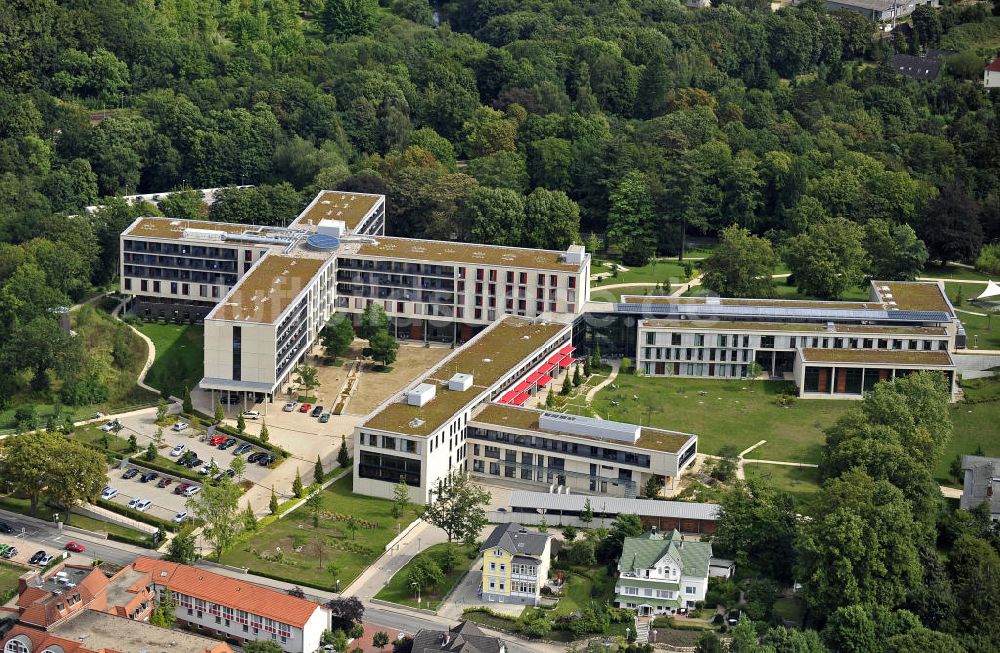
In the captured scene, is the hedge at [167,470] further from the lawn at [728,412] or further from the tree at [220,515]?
the lawn at [728,412]

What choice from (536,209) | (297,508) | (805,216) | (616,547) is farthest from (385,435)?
(805,216)

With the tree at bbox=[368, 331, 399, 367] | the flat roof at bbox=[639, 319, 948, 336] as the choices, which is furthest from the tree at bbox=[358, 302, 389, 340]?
the flat roof at bbox=[639, 319, 948, 336]

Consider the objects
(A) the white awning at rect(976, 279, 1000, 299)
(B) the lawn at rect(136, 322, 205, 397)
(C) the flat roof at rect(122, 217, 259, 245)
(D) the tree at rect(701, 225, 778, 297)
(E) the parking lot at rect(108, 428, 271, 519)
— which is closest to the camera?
(E) the parking lot at rect(108, 428, 271, 519)

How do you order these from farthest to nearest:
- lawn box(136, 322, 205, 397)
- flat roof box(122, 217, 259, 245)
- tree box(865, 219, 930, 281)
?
1. tree box(865, 219, 930, 281)
2. flat roof box(122, 217, 259, 245)
3. lawn box(136, 322, 205, 397)

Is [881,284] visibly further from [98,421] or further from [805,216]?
[98,421]

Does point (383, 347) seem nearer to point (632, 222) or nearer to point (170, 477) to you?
point (170, 477)

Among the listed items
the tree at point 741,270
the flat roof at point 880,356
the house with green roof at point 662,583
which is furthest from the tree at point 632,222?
the house with green roof at point 662,583

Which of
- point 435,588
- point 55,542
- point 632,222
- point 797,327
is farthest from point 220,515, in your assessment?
point 632,222

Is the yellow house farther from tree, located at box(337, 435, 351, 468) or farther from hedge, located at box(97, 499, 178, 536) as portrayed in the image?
hedge, located at box(97, 499, 178, 536)
